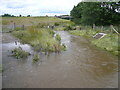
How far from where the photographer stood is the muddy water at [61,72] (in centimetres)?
494

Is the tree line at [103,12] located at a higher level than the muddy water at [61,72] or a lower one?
higher

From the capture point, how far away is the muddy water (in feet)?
16.2

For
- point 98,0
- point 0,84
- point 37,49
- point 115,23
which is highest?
point 98,0

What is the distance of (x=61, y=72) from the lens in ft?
19.7

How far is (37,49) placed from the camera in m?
9.52

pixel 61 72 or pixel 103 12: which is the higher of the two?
pixel 103 12

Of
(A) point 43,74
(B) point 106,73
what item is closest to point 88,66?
(B) point 106,73

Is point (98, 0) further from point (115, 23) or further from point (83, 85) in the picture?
point (83, 85)

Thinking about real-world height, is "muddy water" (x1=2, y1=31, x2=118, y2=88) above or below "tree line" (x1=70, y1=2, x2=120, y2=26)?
below

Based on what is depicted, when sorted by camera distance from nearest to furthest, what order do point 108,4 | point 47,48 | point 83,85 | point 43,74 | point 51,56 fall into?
point 83,85, point 43,74, point 51,56, point 47,48, point 108,4

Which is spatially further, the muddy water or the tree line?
the tree line

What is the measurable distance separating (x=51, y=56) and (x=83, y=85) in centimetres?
373

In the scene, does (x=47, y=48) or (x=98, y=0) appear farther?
(x=98, y=0)

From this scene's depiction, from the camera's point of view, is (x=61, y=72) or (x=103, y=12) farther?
(x=103, y=12)
